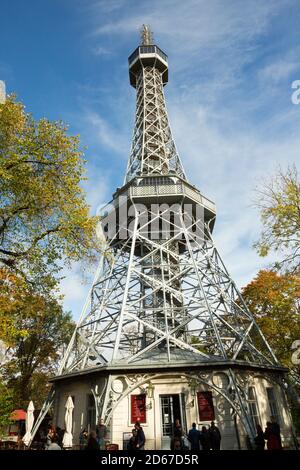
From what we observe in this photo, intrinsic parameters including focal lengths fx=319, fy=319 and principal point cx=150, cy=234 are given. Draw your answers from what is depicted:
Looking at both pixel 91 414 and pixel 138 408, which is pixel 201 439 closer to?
pixel 138 408

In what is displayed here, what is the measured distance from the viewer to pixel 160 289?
1931cm

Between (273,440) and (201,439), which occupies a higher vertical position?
(201,439)

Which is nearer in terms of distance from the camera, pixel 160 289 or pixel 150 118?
pixel 160 289

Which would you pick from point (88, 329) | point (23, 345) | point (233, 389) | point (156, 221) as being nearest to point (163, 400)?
point (233, 389)

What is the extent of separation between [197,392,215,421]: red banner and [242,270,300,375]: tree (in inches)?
372

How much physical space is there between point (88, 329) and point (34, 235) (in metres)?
9.02

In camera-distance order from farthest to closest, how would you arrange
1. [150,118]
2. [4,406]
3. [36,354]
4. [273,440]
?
[150,118] < [36,354] < [4,406] < [273,440]

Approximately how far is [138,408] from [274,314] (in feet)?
53.4

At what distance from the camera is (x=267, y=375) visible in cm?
1578

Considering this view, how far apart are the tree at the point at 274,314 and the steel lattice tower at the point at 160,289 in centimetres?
132

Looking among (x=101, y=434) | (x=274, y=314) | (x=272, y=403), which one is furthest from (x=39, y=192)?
(x=274, y=314)

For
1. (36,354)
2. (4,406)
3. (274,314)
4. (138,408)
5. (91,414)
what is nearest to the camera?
(4,406)

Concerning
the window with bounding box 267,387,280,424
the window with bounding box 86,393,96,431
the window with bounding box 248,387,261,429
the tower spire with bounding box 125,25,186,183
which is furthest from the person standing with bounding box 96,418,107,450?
the tower spire with bounding box 125,25,186,183

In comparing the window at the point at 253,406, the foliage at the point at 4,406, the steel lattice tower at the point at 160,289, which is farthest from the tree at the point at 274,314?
the foliage at the point at 4,406
